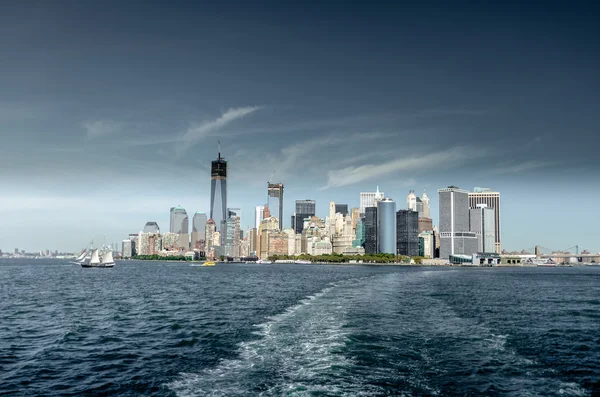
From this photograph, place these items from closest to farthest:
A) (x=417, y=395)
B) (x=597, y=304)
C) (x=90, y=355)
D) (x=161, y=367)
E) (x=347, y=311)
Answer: (x=417, y=395), (x=161, y=367), (x=90, y=355), (x=347, y=311), (x=597, y=304)

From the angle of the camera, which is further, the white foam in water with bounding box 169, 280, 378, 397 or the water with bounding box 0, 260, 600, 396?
Result: the water with bounding box 0, 260, 600, 396

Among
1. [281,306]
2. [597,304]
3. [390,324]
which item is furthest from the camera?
[597,304]

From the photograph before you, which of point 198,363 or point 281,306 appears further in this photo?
point 281,306

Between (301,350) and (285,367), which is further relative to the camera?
(301,350)

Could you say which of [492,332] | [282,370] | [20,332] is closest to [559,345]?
[492,332]

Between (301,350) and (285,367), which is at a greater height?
(285,367)

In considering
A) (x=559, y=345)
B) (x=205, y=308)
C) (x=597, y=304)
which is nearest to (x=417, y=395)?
(x=559, y=345)

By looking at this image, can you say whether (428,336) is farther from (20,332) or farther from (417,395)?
(20,332)

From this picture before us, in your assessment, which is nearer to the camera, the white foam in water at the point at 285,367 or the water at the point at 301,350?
the white foam in water at the point at 285,367
